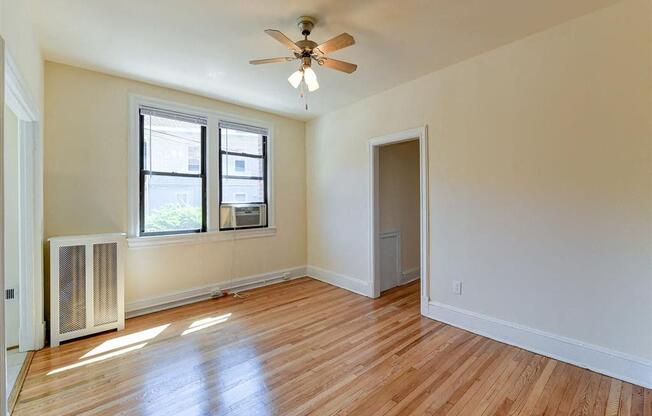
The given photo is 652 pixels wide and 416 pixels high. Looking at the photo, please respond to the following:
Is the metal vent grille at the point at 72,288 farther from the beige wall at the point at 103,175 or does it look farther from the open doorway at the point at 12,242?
the beige wall at the point at 103,175

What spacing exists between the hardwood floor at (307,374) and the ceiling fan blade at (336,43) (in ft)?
8.00

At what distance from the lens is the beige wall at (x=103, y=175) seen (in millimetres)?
2898

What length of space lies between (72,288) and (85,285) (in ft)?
0.31

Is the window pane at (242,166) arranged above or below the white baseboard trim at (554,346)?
above

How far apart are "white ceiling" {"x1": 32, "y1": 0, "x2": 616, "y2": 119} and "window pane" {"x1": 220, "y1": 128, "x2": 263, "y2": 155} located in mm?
876

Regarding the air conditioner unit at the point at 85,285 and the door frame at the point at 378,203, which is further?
the door frame at the point at 378,203

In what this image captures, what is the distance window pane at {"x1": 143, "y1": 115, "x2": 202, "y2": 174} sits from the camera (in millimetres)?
3484

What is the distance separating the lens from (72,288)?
269 centimetres

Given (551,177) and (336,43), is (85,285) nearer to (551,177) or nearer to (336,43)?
(336,43)

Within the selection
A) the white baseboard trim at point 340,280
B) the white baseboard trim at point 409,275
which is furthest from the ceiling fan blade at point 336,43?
the white baseboard trim at point 409,275

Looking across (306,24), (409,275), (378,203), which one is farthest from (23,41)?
(409,275)

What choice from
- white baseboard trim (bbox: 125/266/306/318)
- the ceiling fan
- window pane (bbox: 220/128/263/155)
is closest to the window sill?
white baseboard trim (bbox: 125/266/306/318)

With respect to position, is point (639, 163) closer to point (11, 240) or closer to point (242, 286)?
point (242, 286)

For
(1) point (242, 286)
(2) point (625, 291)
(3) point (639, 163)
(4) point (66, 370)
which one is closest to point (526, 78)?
(3) point (639, 163)
